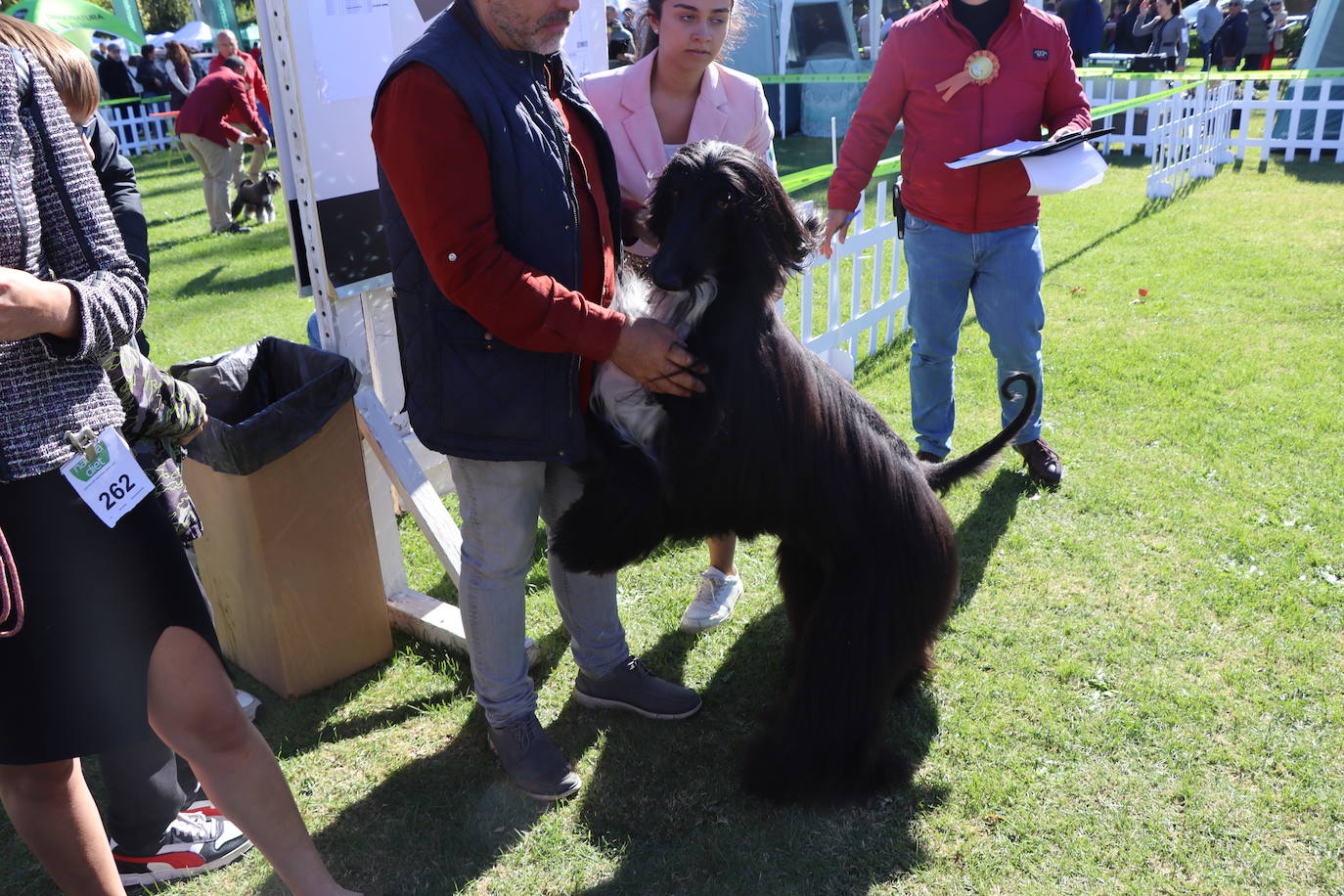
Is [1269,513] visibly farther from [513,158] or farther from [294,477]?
[294,477]

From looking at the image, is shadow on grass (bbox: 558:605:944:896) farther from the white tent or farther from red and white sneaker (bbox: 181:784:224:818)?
the white tent

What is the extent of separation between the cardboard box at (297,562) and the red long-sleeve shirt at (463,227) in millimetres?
955

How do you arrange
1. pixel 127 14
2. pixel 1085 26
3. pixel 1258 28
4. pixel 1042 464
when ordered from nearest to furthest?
1. pixel 1042 464
2. pixel 1085 26
3. pixel 1258 28
4. pixel 127 14

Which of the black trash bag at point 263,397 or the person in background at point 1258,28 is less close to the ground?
the person in background at point 1258,28

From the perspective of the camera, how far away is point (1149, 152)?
8.77 m

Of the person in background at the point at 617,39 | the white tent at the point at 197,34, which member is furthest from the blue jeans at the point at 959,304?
the white tent at the point at 197,34

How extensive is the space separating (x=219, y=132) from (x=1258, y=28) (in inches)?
570

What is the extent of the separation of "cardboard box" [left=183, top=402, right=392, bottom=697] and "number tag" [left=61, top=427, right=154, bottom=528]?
0.98 m

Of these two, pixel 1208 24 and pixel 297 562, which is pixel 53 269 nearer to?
pixel 297 562

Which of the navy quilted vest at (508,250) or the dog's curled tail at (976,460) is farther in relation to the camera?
the dog's curled tail at (976,460)

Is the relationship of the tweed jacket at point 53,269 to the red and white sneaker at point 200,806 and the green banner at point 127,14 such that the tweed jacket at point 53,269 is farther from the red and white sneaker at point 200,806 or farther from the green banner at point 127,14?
the green banner at point 127,14

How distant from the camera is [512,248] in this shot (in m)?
1.83

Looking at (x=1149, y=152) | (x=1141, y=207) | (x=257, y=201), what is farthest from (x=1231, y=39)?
(x=257, y=201)

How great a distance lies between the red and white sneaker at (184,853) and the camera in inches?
79.9
